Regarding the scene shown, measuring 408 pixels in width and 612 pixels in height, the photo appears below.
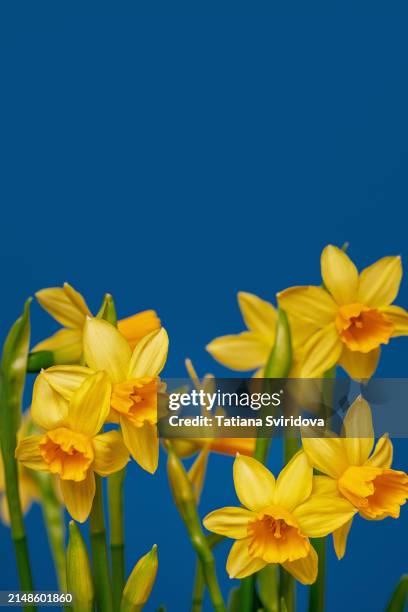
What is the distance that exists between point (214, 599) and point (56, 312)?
0.37 m

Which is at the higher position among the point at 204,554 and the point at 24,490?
the point at 24,490

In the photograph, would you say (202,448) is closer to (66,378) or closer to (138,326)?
(138,326)

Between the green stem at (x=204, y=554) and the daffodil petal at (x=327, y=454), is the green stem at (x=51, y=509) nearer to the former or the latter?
the green stem at (x=204, y=554)

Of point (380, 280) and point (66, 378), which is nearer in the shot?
point (66, 378)

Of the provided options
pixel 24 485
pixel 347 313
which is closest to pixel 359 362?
pixel 347 313

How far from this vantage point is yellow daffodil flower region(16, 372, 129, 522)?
702 millimetres

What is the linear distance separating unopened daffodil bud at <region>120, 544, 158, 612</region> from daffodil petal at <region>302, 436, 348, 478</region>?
18 cm

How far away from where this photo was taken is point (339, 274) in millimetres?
893

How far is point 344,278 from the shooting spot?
895mm

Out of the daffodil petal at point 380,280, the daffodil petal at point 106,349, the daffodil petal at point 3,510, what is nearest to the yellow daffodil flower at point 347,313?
the daffodil petal at point 380,280

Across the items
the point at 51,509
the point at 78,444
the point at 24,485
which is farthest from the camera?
the point at 24,485

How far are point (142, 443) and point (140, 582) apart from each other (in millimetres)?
151

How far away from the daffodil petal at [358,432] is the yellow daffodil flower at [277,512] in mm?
46

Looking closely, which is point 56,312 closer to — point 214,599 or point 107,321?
point 107,321
